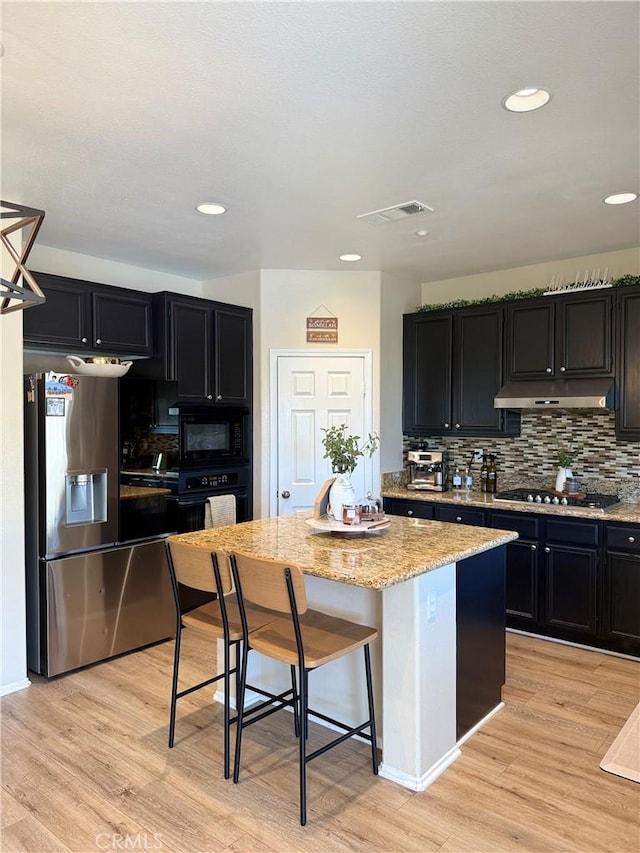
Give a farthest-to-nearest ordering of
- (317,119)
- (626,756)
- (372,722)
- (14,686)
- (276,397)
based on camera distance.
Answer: (276,397) → (14,686) → (372,722) → (317,119) → (626,756)

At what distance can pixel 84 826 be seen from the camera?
2.18 meters

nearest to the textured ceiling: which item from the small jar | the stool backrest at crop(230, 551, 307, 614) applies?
the small jar

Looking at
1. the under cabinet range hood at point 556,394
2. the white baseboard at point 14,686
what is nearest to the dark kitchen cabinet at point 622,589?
the under cabinet range hood at point 556,394

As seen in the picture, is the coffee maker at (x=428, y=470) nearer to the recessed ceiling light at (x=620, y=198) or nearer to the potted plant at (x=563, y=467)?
the potted plant at (x=563, y=467)

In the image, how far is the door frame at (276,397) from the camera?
4.77 m

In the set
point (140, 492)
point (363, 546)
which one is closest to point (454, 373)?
point (363, 546)

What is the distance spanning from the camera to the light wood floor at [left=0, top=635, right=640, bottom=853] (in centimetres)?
211

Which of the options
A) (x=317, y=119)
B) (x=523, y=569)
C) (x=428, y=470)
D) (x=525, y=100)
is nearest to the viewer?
(x=525, y=100)

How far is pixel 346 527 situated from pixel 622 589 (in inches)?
81.7

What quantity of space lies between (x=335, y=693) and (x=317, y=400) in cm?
249

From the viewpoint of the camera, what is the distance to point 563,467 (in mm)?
4336

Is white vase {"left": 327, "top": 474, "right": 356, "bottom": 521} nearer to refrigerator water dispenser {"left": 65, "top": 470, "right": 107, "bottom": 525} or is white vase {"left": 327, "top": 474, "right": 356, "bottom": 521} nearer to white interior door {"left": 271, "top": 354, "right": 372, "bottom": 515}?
refrigerator water dispenser {"left": 65, "top": 470, "right": 107, "bottom": 525}
